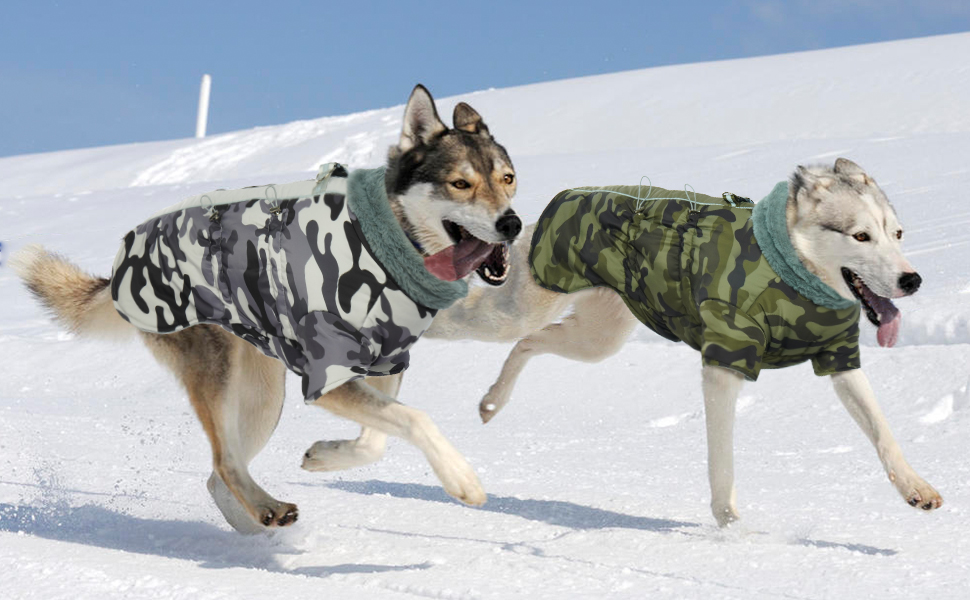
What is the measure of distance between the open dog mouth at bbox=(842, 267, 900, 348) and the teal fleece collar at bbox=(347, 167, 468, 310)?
1.38 metres

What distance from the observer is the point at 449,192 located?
10.3ft

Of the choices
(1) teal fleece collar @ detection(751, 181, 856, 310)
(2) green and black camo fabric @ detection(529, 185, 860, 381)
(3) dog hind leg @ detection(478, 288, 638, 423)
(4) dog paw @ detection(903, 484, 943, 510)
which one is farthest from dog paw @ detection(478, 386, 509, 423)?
(4) dog paw @ detection(903, 484, 943, 510)

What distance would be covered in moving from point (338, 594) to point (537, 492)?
1821mm

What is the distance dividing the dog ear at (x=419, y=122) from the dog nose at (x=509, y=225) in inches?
15.7

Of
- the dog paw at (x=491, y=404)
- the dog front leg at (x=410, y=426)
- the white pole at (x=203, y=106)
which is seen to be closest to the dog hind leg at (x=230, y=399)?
the dog front leg at (x=410, y=426)

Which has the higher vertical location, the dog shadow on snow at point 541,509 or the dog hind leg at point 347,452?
the dog hind leg at point 347,452

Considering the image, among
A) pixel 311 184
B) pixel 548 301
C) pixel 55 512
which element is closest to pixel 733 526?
pixel 548 301

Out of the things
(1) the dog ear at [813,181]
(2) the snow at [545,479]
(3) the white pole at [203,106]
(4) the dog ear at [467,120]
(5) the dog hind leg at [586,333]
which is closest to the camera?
(2) the snow at [545,479]

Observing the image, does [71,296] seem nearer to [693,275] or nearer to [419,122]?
[419,122]

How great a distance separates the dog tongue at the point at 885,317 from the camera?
356cm

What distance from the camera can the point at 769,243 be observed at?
3.72 meters

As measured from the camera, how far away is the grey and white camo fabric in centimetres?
313

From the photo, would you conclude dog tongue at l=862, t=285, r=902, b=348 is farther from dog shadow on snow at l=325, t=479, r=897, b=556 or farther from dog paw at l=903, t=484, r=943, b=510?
dog shadow on snow at l=325, t=479, r=897, b=556

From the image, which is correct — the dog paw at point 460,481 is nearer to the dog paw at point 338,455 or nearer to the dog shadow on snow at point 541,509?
the dog paw at point 338,455
